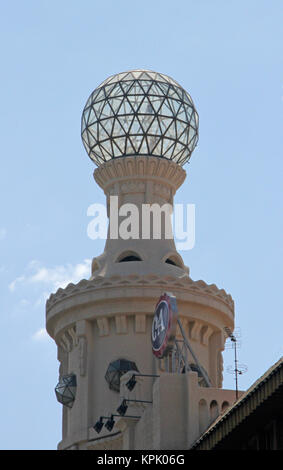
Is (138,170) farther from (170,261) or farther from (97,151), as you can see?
(170,261)

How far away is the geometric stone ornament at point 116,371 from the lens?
61.6 meters

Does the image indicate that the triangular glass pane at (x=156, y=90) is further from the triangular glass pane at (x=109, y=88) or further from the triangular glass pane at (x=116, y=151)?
the triangular glass pane at (x=116, y=151)

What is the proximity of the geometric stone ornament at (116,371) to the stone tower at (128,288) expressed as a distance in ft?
0.16

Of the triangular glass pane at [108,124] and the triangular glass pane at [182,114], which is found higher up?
the triangular glass pane at [182,114]

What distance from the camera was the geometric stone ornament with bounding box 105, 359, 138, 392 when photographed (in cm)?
6162

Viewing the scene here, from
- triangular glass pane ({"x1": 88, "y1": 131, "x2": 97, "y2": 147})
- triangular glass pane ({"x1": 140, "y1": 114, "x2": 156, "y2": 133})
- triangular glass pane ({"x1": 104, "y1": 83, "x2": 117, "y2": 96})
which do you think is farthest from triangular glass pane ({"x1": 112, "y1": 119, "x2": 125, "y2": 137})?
triangular glass pane ({"x1": 104, "y1": 83, "x2": 117, "y2": 96})

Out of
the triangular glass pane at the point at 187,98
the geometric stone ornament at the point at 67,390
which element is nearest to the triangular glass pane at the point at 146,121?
the triangular glass pane at the point at 187,98

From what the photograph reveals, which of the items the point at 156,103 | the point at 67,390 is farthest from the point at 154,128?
the point at 67,390

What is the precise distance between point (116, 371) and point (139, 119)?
14.5 meters

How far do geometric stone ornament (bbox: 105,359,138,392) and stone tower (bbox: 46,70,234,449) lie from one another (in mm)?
48

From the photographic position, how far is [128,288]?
62.6 metres

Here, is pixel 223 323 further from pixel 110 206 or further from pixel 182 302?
pixel 110 206

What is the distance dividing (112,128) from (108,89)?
86.8 inches
